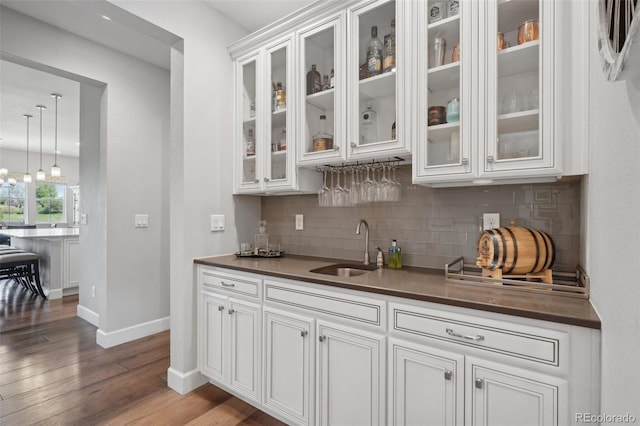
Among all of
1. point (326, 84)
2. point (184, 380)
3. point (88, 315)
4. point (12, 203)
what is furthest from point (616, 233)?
point (12, 203)

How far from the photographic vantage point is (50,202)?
30.3 feet

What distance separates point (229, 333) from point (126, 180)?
6.70ft

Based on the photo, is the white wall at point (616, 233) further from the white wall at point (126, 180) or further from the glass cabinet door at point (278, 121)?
Answer: the white wall at point (126, 180)

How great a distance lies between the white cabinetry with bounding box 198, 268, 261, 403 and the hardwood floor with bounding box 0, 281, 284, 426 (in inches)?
6.7

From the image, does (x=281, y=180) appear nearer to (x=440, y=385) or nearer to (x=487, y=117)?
(x=487, y=117)

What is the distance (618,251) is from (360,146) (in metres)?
1.32

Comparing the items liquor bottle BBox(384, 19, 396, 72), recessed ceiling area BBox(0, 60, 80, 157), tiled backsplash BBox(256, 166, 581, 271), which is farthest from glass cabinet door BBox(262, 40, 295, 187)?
recessed ceiling area BBox(0, 60, 80, 157)

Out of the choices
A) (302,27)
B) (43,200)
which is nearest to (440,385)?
(302,27)

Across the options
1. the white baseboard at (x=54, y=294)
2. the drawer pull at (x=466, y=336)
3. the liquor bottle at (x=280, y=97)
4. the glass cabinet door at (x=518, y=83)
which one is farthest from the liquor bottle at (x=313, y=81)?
the white baseboard at (x=54, y=294)

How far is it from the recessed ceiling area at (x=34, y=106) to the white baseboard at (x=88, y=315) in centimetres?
273

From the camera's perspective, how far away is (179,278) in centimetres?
232

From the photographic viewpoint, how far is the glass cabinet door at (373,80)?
184cm

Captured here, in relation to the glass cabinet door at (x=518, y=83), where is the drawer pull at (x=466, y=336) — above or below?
below

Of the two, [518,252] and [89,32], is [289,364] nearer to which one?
[518,252]
